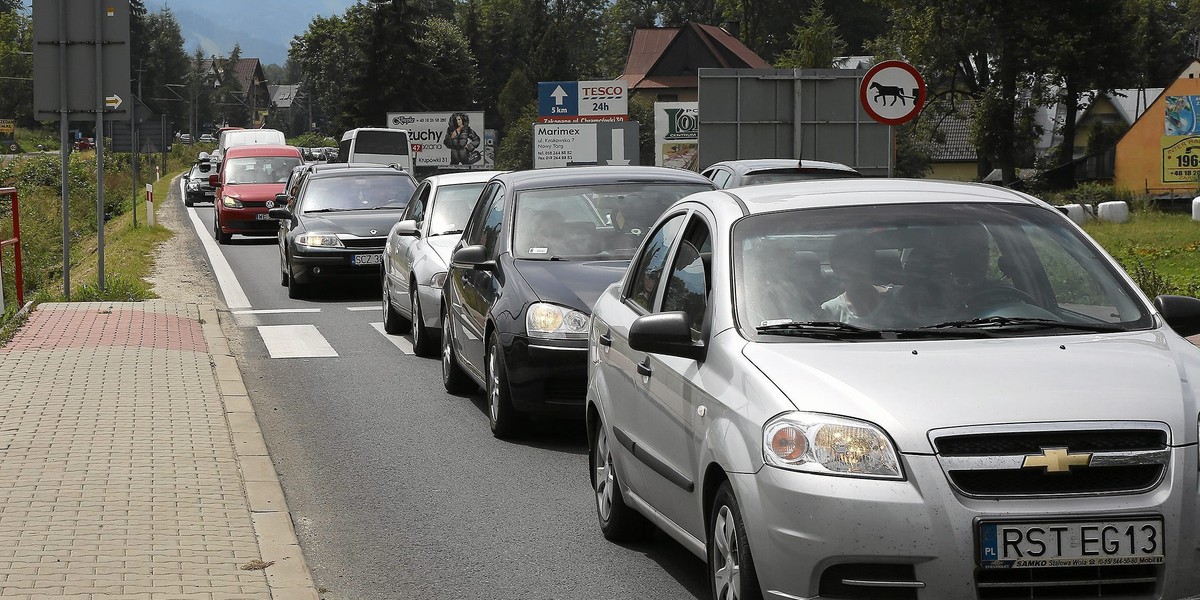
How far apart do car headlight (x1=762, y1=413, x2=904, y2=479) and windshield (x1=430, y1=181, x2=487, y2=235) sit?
1004 cm

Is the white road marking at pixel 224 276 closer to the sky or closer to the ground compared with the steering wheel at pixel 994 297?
closer to the ground

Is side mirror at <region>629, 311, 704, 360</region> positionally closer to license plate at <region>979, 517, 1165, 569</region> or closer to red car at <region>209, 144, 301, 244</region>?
license plate at <region>979, 517, 1165, 569</region>

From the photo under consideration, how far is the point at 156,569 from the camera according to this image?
231 inches

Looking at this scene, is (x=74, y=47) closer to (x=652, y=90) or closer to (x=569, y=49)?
(x=652, y=90)

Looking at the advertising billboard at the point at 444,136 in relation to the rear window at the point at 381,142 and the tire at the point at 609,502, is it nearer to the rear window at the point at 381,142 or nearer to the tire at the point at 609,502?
the rear window at the point at 381,142

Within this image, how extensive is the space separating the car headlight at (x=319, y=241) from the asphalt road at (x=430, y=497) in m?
5.98

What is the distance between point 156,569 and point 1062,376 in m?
3.42

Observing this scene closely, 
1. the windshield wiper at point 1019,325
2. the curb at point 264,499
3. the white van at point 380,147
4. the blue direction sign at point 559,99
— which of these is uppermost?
the blue direction sign at point 559,99

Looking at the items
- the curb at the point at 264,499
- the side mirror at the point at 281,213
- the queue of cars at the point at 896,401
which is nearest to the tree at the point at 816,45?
the side mirror at the point at 281,213

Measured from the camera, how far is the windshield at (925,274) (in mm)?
5230

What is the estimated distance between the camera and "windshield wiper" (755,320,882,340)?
5113 mm

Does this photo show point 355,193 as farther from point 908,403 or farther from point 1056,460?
point 1056,460

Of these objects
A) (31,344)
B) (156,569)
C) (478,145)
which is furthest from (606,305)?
(478,145)

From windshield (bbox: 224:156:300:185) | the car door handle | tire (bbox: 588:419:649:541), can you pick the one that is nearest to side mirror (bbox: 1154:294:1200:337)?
the car door handle
